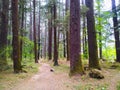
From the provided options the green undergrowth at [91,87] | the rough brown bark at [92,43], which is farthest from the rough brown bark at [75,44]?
the green undergrowth at [91,87]

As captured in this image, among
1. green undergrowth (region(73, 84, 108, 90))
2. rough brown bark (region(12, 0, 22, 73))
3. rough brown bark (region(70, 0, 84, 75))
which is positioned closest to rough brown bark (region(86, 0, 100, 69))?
rough brown bark (region(70, 0, 84, 75))

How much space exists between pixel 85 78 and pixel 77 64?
1114 millimetres

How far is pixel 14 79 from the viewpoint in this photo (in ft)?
35.0

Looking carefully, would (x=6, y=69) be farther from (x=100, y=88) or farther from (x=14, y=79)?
(x=100, y=88)

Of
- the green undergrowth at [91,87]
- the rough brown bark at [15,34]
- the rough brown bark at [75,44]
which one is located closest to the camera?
the green undergrowth at [91,87]

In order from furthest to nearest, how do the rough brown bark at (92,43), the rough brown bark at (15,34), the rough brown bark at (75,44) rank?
1. the rough brown bark at (15,34)
2. the rough brown bark at (92,43)
3. the rough brown bark at (75,44)

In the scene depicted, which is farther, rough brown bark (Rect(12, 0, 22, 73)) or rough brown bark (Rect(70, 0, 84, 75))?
rough brown bark (Rect(12, 0, 22, 73))

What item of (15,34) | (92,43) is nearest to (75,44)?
(92,43)

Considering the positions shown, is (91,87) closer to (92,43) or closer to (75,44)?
(75,44)

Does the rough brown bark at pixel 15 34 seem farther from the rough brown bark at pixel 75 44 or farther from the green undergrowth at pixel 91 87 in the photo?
the green undergrowth at pixel 91 87

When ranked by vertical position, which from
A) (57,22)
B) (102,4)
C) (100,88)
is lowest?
(100,88)

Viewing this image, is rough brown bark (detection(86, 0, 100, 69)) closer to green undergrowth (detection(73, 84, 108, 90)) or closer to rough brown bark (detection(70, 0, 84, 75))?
rough brown bark (detection(70, 0, 84, 75))

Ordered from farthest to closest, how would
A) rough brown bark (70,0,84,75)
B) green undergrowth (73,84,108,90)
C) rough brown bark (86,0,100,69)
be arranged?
1. rough brown bark (86,0,100,69)
2. rough brown bark (70,0,84,75)
3. green undergrowth (73,84,108,90)

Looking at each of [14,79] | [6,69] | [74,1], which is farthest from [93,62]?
[6,69]
